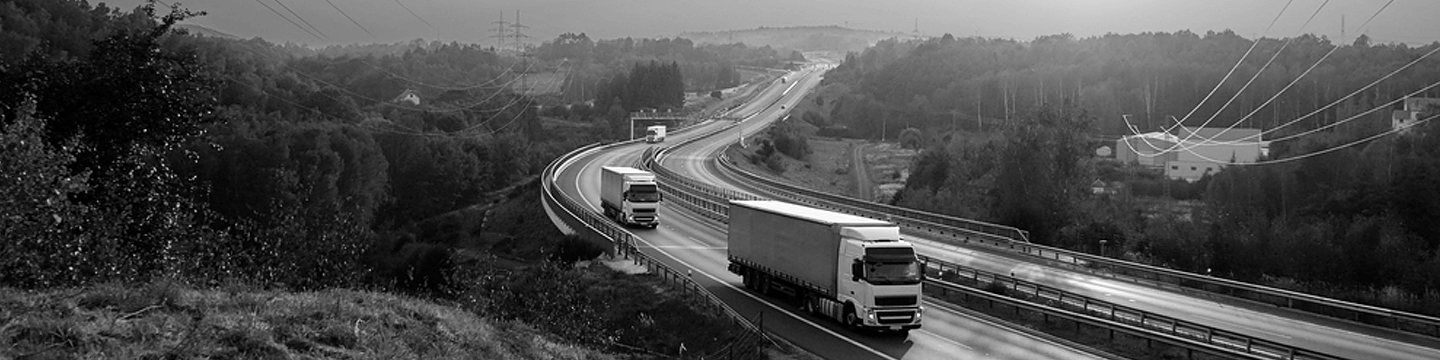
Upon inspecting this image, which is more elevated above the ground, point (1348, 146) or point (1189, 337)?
point (1348, 146)

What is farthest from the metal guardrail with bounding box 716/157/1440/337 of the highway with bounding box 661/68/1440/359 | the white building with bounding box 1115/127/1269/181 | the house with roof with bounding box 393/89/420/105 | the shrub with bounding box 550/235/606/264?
the house with roof with bounding box 393/89/420/105

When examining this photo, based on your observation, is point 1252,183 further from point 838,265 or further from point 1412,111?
point 838,265

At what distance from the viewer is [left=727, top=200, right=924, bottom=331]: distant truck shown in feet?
90.6

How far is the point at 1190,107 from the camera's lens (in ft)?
444

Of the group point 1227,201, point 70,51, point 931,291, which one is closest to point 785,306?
point 931,291

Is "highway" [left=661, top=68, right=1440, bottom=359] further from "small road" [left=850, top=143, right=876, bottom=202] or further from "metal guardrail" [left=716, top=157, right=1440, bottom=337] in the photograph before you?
"small road" [left=850, top=143, right=876, bottom=202]

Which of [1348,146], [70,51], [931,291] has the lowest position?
[931,291]

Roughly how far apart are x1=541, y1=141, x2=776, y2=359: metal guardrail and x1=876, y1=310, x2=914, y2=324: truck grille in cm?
299

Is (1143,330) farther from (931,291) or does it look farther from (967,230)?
(967,230)

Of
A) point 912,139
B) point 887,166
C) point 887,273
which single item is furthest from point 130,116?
point 912,139

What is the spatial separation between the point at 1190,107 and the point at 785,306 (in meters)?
118

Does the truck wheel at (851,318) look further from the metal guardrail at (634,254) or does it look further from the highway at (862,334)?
the metal guardrail at (634,254)

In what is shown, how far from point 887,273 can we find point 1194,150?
94324 mm

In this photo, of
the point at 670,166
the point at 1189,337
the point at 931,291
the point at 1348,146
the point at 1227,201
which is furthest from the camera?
the point at 670,166
